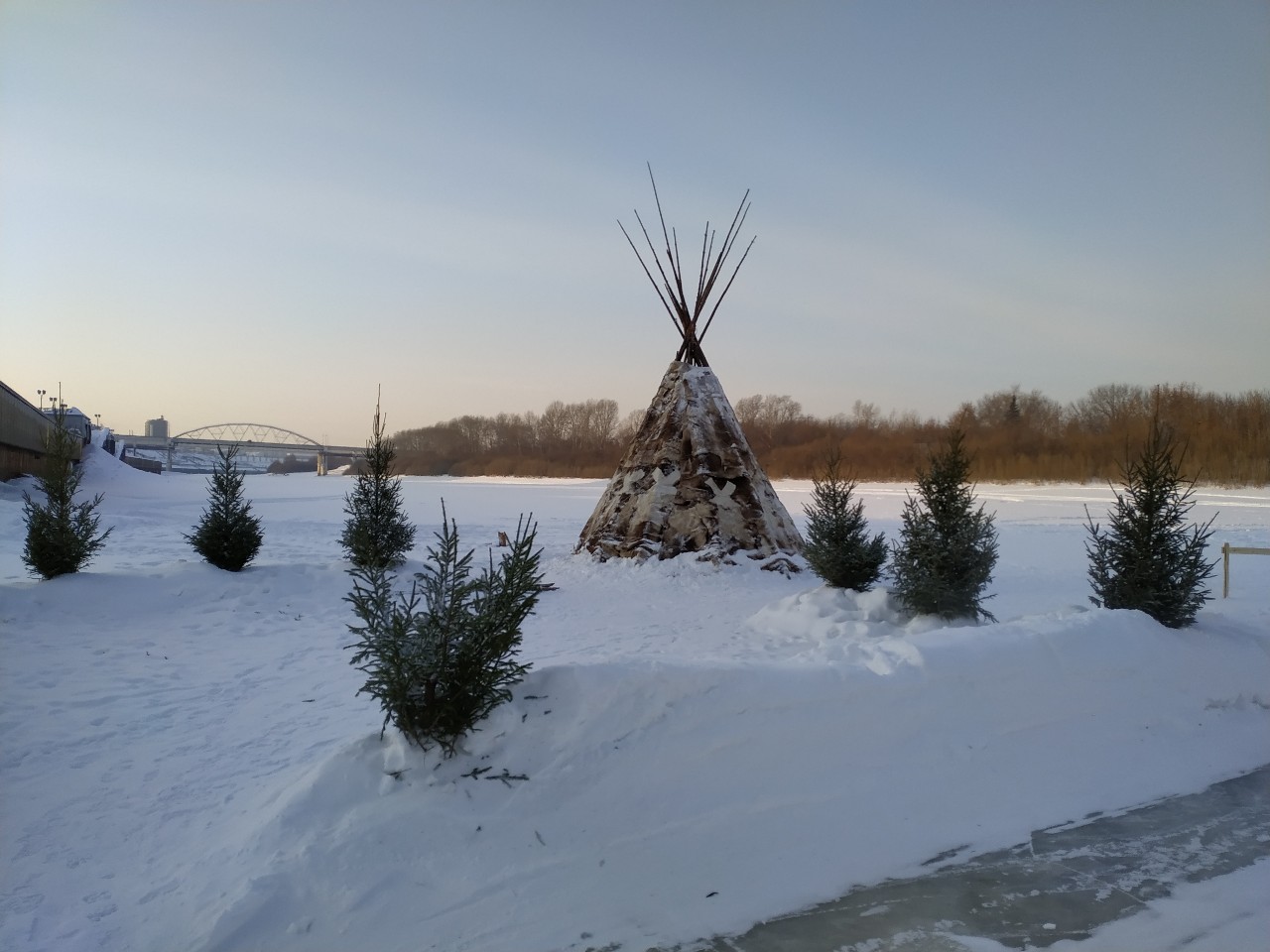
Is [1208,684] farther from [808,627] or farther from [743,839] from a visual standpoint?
[743,839]

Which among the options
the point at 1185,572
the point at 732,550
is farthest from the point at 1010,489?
the point at 1185,572

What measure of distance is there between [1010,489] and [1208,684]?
28074 mm

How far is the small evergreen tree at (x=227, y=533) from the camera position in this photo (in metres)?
9.23

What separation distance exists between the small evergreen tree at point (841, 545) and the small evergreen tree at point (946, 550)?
30.0 inches

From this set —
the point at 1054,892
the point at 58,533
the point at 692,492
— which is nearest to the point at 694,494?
the point at 692,492

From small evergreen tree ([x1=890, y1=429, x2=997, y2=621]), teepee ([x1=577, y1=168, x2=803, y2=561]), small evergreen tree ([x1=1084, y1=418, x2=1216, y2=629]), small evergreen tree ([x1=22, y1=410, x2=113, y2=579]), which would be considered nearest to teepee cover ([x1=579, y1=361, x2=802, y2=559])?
teepee ([x1=577, y1=168, x2=803, y2=561])

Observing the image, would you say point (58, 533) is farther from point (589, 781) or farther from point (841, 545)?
point (841, 545)

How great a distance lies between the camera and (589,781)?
10.7ft

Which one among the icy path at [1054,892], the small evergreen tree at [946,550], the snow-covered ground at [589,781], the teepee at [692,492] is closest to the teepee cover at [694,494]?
the teepee at [692,492]

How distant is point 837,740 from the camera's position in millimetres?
3678

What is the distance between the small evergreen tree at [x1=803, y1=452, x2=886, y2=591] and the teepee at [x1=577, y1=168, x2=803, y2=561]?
209 centimetres

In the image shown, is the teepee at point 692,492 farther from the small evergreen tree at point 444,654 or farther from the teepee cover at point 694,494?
the small evergreen tree at point 444,654

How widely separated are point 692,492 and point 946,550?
4.29 metres

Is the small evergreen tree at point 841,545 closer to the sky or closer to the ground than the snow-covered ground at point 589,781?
closer to the sky
